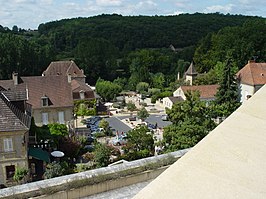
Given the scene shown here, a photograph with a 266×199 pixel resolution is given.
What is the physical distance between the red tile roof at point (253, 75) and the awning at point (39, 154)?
23.2 m

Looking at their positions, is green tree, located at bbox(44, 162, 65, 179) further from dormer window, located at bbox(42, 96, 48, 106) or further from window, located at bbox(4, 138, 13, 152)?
dormer window, located at bbox(42, 96, 48, 106)

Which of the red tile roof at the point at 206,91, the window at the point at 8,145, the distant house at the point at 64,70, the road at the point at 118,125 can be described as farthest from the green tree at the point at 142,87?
the window at the point at 8,145

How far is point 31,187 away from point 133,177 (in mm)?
1022

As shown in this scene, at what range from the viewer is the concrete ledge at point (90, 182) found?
11.0ft

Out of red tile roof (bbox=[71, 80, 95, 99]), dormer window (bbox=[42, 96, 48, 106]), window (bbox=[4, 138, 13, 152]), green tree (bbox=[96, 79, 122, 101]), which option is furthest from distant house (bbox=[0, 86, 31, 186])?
green tree (bbox=[96, 79, 122, 101])

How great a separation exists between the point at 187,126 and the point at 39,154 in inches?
288

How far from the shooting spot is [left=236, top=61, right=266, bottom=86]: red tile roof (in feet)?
120

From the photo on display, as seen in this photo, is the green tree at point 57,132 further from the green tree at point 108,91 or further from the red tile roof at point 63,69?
the green tree at point 108,91

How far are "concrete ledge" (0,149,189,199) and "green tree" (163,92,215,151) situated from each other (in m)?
12.3

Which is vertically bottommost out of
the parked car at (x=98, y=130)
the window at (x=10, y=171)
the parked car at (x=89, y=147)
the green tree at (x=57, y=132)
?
the parked car at (x=98, y=130)

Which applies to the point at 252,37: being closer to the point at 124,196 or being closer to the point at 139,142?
the point at 139,142

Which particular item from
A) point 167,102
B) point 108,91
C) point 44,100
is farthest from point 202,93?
point 44,100

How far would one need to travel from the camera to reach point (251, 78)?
36688 millimetres

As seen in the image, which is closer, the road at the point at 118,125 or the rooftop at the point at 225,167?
the rooftop at the point at 225,167
